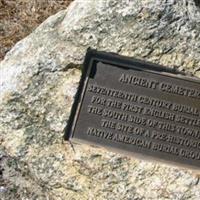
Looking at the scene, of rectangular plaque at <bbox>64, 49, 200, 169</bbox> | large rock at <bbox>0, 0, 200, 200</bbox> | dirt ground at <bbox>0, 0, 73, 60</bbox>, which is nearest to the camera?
large rock at <bbox>0, 0, 200, 200</bbox>

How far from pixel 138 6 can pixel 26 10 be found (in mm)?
1762

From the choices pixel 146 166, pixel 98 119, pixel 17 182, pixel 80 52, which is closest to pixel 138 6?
pixel 80 52

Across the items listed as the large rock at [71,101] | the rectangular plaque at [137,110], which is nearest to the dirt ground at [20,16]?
the large rock at [71,101]

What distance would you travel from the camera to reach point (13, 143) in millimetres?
3816

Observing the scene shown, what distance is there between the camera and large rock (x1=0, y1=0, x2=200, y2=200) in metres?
3.69

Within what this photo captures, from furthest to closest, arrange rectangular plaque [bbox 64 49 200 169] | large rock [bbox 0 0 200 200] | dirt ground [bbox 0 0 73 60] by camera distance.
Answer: dirt ground [bbox 0 0 73 60]
rectangular plaque [bbox 64 49 200 169]
large rock [bbox 0 0 200 200]

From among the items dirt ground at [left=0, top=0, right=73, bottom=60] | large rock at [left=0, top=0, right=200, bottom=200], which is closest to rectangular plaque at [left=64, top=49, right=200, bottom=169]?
large rock at [left=0, top=0, right=200, bottom=200]

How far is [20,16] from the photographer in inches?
209

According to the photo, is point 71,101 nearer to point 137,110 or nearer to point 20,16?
point 137,110

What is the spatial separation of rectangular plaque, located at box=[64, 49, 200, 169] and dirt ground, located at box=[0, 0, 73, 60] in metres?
1.40

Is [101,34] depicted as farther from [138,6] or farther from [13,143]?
[13,143]

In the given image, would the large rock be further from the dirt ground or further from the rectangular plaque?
the dirt ground

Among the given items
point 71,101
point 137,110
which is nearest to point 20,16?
point 71,101

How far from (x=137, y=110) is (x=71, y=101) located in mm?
403
